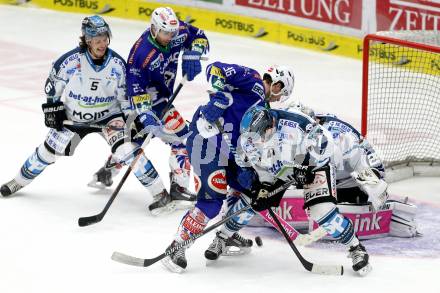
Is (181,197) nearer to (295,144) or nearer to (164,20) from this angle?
(164,20)

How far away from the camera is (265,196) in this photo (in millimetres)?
6176

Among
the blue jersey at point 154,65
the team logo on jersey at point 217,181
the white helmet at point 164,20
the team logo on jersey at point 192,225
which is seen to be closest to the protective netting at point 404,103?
the blue jersey at point 154,65

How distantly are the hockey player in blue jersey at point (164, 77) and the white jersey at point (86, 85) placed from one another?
106 mm

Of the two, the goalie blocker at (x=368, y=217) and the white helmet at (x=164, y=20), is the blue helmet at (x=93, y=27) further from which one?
the goalie blocker at (x=368, y=217)

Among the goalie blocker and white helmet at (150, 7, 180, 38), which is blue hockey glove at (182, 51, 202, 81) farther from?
the goalie blocker

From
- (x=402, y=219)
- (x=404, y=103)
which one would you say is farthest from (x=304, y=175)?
(x=404, y=103)

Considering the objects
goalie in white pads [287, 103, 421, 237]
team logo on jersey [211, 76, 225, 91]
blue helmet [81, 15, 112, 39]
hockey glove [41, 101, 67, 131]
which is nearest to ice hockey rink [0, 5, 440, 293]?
goalie in white pads [287, 103, 421, 237]

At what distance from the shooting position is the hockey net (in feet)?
26.2

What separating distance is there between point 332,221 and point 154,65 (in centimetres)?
197

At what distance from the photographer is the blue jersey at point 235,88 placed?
6241 mm

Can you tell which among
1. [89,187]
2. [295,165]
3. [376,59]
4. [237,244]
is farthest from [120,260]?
[376,59]

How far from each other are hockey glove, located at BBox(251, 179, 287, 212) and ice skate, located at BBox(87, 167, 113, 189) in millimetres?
1934

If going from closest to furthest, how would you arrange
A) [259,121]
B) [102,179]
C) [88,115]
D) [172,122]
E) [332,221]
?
1. [259,121]
2. [332,221]
3. [88,115]
4. [172,122]
5. [102,179]

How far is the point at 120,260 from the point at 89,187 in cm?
171
